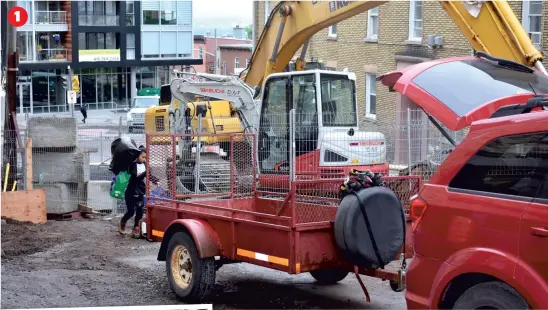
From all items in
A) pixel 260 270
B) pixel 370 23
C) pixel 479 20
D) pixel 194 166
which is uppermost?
pixel 370 23

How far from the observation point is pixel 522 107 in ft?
18.5

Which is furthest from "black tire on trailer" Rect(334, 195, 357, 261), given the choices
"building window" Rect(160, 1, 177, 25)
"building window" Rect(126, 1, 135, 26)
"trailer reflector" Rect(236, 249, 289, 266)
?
"building window" Rect(126, 1, 135, 26)

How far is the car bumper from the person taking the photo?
18.2 feet

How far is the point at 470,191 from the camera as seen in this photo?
5352mm

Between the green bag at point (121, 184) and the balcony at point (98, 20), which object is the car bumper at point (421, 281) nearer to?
the green bag at point (121, 184)

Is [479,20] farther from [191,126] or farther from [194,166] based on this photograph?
[191,126]

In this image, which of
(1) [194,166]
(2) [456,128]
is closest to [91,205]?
(1) [194,166]

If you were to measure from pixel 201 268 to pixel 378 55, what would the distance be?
1679 cm

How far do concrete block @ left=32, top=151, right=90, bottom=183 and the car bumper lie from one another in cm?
1065

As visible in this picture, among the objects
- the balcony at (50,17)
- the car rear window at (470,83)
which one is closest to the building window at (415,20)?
the car rear window at (470,83)

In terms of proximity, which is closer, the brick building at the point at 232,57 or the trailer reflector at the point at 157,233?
the trailer reflector at the point at 157,233

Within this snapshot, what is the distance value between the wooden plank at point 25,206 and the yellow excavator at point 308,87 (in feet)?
10.6

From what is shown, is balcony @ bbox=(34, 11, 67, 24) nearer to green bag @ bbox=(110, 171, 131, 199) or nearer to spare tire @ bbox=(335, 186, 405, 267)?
green bag @ bbox=(110, 171, 131, 199)

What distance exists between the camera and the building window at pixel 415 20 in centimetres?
2217
